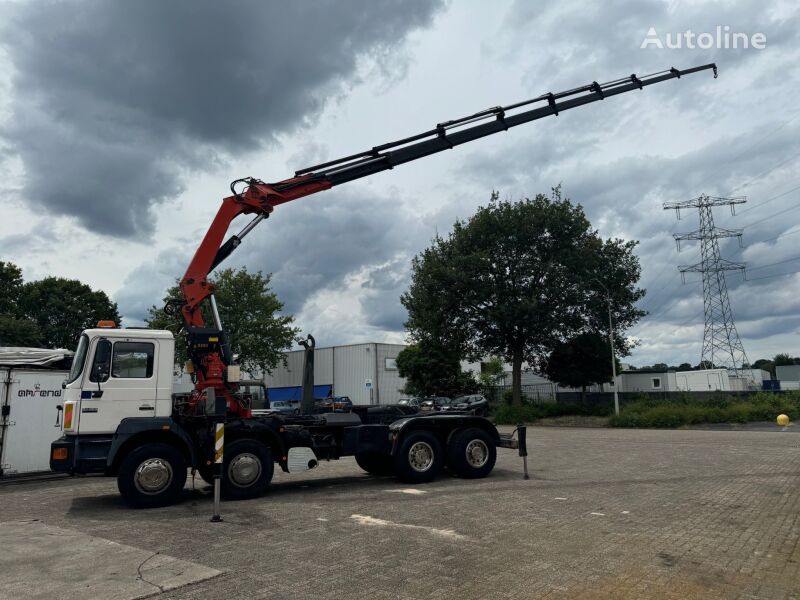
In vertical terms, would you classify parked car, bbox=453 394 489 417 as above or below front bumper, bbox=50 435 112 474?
above

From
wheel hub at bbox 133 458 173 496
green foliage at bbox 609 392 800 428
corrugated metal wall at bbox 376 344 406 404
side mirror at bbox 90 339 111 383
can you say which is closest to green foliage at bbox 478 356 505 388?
corrugated metal wall at bbox 376 344 406 404

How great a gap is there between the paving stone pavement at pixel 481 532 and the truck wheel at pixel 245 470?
1.04ft

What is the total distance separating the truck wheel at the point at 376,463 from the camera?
13016 mm

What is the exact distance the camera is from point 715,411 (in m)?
31.5

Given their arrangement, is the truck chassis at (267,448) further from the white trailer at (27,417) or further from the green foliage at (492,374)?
the green foliage at (492,374)

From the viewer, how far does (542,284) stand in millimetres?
36188

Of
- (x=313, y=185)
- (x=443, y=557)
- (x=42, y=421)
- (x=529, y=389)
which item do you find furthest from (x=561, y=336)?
(x=443, y=557)

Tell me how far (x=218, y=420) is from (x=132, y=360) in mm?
1791

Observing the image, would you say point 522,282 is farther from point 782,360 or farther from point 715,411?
point 782,360

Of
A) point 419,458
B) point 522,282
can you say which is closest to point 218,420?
point 419,458

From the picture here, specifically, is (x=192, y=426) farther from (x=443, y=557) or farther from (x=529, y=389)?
(x=529, y=389)

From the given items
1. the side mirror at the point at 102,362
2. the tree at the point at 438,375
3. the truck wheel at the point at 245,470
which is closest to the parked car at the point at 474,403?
the tree at the point at 438,375

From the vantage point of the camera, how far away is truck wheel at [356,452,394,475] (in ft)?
42.7

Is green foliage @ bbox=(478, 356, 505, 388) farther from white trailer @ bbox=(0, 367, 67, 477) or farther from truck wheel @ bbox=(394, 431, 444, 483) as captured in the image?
white trailer @ bbox=(0, 367, 67, 477)
